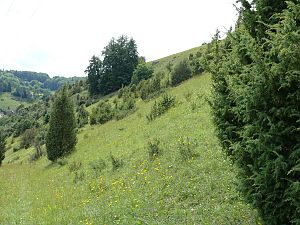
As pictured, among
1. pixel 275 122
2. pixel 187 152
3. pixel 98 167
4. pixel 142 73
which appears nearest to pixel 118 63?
pixel 142 73

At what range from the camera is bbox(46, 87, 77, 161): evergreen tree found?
30.4 meters

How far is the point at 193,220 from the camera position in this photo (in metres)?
8.37

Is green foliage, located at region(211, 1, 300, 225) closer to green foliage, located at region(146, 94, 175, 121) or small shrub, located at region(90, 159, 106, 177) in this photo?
small shrub, located at region(90, 159, 106, 177)

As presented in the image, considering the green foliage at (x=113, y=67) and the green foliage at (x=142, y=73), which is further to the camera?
the green foliage at (x=113, y=67)

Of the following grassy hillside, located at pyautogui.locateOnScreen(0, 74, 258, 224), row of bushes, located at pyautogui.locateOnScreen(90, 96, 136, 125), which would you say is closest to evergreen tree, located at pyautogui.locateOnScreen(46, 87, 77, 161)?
row of bushes, located at pyautogui.locateOnScreen(90, 96, 136, 125)

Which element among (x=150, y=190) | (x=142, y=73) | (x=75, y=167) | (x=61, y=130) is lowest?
(x=75, y=167)

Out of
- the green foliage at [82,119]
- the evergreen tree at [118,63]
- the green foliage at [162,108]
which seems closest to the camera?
the green foliage at [162,108]

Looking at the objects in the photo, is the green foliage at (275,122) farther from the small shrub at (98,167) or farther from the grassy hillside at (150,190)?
the small shrub at (98,167)

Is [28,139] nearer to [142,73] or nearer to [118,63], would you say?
[142,73]

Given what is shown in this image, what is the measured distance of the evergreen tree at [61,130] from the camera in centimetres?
3044

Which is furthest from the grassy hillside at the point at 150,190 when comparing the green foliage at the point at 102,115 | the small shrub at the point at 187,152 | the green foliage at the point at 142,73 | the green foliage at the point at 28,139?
the green foliage at the point at 142,73

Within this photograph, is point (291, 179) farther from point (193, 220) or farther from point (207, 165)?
point (207, 165)

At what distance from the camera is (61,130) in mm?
31297

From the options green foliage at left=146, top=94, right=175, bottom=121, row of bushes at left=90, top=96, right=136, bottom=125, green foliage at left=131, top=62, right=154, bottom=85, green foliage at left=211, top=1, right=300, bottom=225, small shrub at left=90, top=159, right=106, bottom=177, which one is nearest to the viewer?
green foliage at left=211, top=1, right=300, bottom=225
